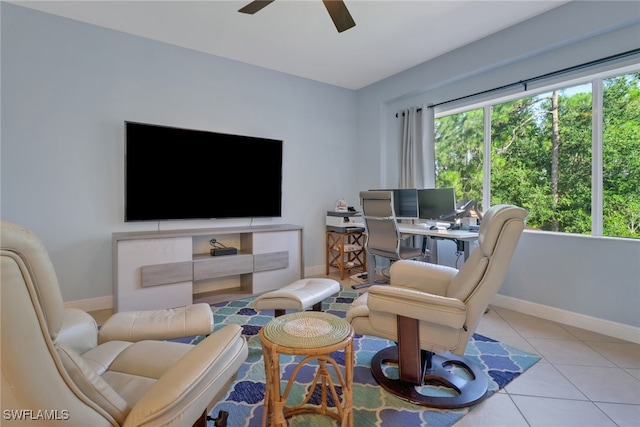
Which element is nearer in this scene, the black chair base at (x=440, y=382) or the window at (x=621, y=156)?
the black chair base at (x=440, y=382)

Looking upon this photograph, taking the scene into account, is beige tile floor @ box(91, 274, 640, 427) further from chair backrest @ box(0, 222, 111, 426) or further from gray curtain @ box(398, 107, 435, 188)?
gray curtain @ box(398, 107, 435, 188)

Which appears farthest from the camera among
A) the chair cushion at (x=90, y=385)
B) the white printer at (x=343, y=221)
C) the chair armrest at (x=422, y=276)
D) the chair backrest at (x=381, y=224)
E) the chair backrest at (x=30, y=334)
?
the white printer at (x=343, y=221)

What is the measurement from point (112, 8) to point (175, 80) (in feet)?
2.55

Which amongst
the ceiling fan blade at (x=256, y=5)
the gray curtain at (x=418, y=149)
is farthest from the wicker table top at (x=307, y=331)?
the gray curtain at (x=418, y=149)

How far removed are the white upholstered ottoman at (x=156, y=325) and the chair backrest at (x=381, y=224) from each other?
200 cm

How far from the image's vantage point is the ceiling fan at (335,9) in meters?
2.06

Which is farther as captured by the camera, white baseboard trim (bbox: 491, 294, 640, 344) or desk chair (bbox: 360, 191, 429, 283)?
desk chair (bbox: 360, 191, 429, 283)

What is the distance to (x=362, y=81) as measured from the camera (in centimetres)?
438

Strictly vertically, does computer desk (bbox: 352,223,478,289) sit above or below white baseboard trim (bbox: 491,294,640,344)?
above

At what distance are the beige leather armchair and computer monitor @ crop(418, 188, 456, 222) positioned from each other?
1584mm

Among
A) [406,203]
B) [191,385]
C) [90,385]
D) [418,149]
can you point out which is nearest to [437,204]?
[406,203]

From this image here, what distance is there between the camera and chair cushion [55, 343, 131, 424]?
27.6 inches

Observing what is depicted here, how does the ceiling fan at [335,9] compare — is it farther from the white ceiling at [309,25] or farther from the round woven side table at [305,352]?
the round woven side table at [305,352]

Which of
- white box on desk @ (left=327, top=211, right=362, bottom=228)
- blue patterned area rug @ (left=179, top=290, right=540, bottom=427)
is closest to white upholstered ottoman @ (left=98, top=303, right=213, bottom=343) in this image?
blue patterned area rug @ (left=179, top=290, right=540, bottom=427)
